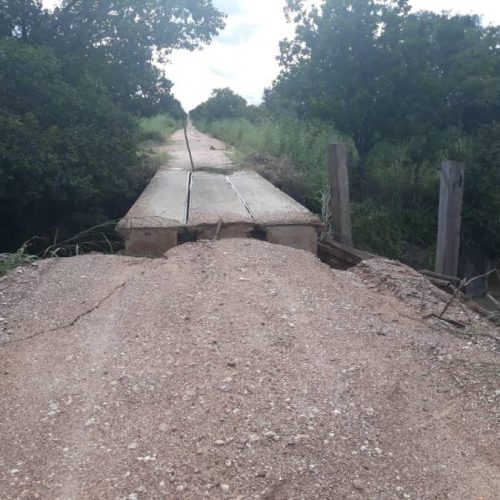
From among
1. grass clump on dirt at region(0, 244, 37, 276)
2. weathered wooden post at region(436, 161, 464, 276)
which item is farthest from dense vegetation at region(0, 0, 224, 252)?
weathered wooden post at region(436, 161, 464, 276)

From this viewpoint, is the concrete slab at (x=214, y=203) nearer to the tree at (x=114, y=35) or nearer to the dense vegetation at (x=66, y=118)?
the dense vegetation at (x=66, y=118)

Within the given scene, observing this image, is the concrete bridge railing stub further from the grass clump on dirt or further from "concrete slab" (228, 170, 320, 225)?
the grass clump on dirt

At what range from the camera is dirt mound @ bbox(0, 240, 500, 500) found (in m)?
2.00

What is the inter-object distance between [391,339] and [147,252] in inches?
108

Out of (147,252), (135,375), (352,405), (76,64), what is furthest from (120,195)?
(352,405)

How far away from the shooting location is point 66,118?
800 centimetres

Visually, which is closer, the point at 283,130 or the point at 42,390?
the point at 42,390

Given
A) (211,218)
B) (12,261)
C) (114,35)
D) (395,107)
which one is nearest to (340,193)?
(211,218)

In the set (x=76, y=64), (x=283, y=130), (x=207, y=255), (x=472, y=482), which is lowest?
(x=472, y=482)

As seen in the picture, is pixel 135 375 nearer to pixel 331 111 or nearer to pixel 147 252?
pixel 147 252

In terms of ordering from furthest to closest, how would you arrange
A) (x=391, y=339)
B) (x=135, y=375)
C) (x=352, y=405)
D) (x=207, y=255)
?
(x=207, y=255) → (x=391, y=339) → (x=135, y=375) → (x=352, y=405)

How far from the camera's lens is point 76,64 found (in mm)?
9297

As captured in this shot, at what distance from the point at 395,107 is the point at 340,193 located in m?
4.88

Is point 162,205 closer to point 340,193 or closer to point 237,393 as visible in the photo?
point 340,193
